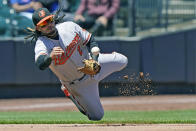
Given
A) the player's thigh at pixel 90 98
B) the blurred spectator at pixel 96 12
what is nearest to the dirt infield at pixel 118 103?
the blurred spectator at pixel 96 12

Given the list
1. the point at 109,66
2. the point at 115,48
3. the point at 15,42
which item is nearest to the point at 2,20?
the point at 15,42

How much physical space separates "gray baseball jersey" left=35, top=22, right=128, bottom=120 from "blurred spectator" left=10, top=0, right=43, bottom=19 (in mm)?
7363

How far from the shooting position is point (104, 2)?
14.5m

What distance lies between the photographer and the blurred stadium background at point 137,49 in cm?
1477

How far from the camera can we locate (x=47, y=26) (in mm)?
6559

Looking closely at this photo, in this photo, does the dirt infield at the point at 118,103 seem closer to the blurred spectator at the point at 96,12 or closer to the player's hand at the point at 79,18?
the blurred spectator at the point at 96,12

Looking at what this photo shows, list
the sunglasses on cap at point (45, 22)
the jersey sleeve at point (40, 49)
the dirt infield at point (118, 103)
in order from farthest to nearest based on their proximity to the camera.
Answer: the dirt infield at point (118, 103), the sunglasses on cap at point (45, 22), the jersey sleeve at point (40, 49)

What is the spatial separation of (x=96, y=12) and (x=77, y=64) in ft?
25.2

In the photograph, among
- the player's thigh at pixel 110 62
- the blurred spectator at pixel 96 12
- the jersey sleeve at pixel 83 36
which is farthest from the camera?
the blurred spectator at pixel 96 12

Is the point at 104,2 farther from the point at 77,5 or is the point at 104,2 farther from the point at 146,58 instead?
the point at 146,58

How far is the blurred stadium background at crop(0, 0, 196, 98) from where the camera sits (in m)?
14.8

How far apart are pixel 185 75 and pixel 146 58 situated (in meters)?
1.26

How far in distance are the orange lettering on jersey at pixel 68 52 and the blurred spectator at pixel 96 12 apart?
753cm

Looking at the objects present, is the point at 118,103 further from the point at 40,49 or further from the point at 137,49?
the point at 40,49
